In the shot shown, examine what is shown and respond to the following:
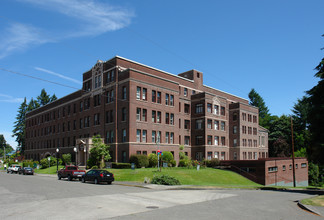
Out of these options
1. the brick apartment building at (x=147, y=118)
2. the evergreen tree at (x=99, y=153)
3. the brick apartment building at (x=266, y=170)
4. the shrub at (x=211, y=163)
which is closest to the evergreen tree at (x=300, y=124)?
the brick apartment building at (x=147, y=118)

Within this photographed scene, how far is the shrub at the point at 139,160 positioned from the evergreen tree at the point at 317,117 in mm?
22907

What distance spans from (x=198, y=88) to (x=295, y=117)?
138 feet

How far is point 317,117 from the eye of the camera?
24.8 metres

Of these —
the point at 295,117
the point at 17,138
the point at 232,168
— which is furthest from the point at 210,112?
the point at 17,138

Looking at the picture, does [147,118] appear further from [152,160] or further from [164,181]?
[164,181]

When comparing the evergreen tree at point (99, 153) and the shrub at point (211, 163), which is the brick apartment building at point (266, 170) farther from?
the evergreen tree at point (99, 153)

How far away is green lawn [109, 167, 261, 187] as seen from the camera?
111ft

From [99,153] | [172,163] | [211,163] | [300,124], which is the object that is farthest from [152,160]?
[300,124]

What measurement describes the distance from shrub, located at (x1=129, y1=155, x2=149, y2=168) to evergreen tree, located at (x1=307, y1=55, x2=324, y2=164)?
22.9m

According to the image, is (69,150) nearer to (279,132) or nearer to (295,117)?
(279,132)

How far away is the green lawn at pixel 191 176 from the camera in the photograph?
33.8 meters

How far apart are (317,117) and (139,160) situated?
24528 millimetres

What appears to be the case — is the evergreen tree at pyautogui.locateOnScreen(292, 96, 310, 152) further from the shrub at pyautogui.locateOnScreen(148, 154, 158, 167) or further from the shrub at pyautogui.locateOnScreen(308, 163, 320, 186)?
the shrub at pyautogui.locateOnScreen(148, 154, 158, 167)

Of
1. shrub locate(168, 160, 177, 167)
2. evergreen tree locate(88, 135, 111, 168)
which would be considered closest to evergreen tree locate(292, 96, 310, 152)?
shrub locate(168, 160, 177, 167)
